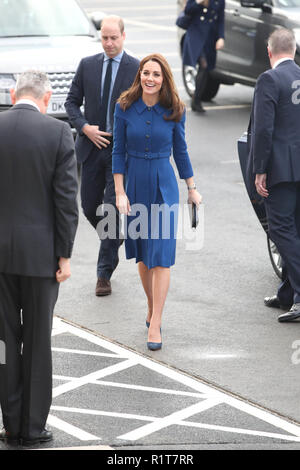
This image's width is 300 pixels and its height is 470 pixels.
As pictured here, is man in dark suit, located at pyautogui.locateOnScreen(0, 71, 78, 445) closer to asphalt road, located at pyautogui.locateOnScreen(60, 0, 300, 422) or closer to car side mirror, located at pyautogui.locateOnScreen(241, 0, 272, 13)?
asphalt road, located at pyautogui.locateOnScreen(60, 0, 300, 422)

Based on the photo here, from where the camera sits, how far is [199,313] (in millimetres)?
8609

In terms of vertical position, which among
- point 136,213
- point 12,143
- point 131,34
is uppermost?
point 12,143

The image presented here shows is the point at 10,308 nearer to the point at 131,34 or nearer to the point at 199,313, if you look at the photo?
the point at 199,313

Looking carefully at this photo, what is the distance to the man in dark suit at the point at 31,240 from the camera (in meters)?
5.95

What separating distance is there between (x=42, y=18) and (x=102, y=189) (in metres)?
5.74

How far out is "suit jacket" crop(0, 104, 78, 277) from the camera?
19.5 ft

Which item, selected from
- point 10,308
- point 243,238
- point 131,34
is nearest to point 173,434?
point 10,308

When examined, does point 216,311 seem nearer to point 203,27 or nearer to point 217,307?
point 217,307

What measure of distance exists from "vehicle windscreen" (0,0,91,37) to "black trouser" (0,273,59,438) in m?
8.30

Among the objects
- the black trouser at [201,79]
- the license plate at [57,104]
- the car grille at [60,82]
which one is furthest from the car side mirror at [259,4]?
the license plate at [57,104]

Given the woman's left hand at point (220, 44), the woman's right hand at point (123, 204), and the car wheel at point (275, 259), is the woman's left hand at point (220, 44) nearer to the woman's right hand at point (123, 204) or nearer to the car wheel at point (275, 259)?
the car wheel at point (275, 259)

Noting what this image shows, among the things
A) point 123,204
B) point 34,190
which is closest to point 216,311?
point 123,204

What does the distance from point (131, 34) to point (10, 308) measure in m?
20.1

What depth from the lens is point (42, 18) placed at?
14.3 m
